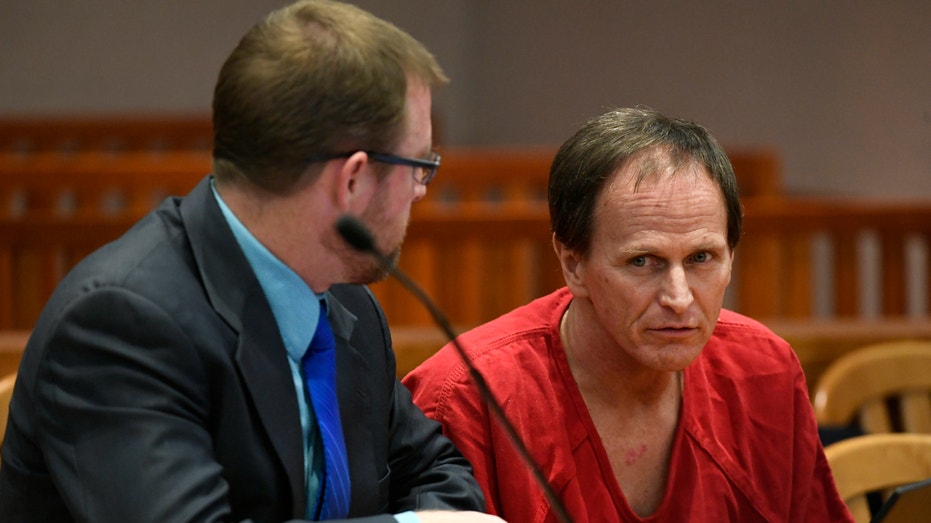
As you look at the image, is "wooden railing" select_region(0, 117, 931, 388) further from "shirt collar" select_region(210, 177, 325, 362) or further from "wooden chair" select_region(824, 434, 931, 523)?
"shirt collar" select_region(210, 177, 325, 362)

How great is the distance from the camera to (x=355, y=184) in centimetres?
158

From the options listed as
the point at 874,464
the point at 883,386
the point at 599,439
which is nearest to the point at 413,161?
the point at 599,439

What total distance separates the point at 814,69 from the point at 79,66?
4.97m

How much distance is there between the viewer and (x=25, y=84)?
8.27 meters

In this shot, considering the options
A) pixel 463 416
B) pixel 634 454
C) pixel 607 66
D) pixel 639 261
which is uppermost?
pixel 639 261

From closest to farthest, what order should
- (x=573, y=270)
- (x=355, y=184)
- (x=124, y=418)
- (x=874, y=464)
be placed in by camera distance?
1. (x=124, y=418)
2. (x=355, y=184)
3. (x=573, y=270)
4. (x=874, y=464)

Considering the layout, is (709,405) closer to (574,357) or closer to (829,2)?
→ (574,357)

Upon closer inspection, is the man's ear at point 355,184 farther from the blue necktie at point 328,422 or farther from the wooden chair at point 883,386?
the wooden chair at point 883,386

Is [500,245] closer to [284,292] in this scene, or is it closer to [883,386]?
[883,386]

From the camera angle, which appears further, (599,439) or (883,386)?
(883,386)

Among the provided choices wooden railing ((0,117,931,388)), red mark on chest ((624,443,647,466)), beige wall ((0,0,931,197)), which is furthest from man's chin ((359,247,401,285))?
beige wall ((0,0,931,197))

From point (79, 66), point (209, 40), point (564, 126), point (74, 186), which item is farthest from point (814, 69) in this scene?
point (79, 66)

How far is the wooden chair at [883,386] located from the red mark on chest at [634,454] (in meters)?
1.08

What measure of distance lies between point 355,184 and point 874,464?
4.31ft
